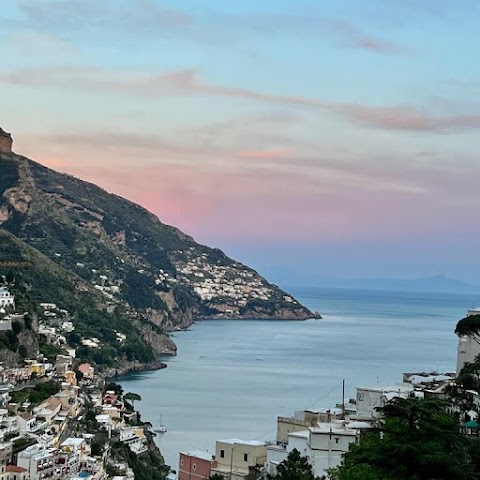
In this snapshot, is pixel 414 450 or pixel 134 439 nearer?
pixel 414 450

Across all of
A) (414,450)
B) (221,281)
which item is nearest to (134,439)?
(414,450)

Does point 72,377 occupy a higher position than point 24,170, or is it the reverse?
point 24,170

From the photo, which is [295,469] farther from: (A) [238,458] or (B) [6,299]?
(B) [6,299]

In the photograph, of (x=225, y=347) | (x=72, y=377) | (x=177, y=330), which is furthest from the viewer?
(x=177, y=330)

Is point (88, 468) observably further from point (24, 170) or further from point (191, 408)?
point (24, 170)

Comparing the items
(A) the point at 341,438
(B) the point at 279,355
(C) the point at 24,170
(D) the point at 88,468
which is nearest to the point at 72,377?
(D) the point at 88,468

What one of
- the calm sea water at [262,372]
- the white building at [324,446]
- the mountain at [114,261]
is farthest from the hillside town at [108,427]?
the mountain at [114,261]

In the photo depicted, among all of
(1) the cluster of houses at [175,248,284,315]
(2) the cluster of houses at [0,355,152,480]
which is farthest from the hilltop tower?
(2) the cluster of houses at [0,355,152,480]

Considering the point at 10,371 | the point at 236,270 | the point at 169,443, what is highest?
the point at 236,270
